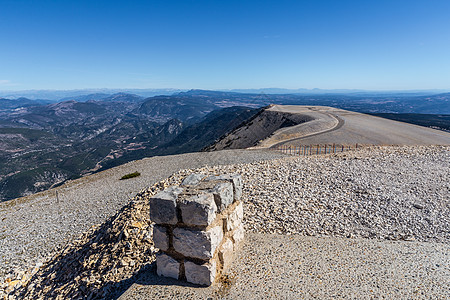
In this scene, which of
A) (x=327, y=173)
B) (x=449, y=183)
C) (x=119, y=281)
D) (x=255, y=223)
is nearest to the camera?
(x=119, y=281)

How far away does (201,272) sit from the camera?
7168 mm

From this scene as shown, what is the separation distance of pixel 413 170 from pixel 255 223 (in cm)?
1454

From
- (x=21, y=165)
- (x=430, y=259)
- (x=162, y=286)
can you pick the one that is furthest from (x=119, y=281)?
(x=21, y=165)

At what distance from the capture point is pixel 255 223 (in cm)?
1103

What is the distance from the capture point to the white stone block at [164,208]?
714 cm

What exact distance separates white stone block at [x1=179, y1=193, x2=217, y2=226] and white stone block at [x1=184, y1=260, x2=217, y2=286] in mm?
1314

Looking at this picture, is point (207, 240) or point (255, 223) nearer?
point (207, 240)

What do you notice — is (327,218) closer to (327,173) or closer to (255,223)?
(255,223)

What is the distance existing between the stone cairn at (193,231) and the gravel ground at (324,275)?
427mm

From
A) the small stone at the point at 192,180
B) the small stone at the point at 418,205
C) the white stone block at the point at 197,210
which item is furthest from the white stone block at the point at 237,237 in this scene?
the small stone at the point at 418,205

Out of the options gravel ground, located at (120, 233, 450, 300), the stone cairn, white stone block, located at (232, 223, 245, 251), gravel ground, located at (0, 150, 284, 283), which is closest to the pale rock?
the stone cairn

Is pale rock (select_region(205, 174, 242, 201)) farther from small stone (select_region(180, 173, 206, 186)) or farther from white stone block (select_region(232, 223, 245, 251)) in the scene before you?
white stone block (select_region(232, 223, 245, 251))

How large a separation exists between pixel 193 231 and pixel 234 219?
2.06 metres

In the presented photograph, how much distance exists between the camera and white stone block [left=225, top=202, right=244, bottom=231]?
26.7 feet
